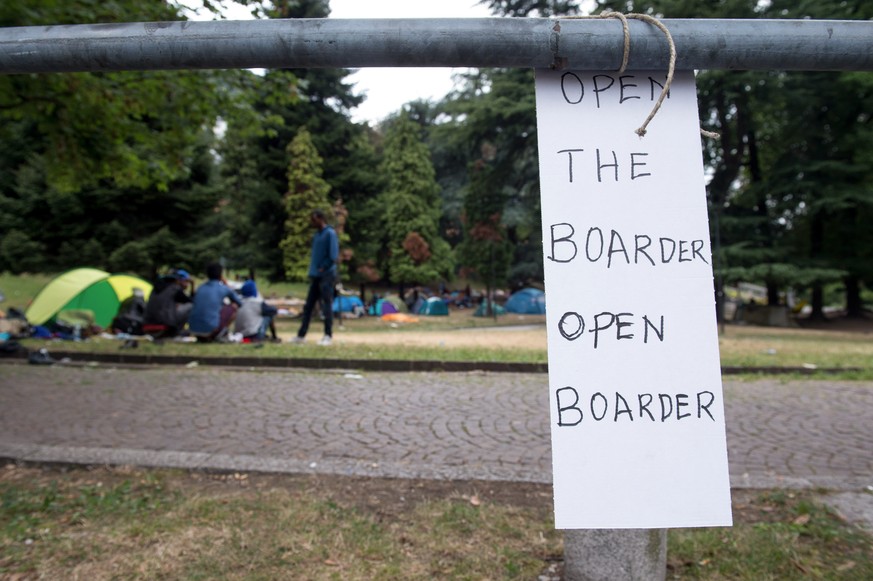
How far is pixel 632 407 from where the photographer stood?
1.35 m

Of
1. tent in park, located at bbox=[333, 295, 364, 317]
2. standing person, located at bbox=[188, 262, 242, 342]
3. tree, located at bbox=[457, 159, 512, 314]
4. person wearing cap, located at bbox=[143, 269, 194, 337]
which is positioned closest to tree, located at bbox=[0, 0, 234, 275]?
standing person, located at bbox=[188, 262, 242, 342]

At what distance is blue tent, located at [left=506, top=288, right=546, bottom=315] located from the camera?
28812 mm

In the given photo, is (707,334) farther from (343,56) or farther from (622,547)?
(343,56)

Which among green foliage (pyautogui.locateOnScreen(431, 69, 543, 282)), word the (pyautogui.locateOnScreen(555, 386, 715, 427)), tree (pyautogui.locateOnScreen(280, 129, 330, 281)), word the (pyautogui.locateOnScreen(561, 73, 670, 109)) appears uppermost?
green foliage (pyautogui.locateOnScreen(431, 69, 543, 282))

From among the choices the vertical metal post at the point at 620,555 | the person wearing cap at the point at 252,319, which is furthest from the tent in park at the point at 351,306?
the vertical metal post at the point at 620,555

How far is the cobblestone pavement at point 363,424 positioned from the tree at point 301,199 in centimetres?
1505

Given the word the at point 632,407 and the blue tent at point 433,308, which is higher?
the blue tent at point 433,308

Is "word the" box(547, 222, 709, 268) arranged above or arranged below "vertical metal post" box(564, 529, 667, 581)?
above

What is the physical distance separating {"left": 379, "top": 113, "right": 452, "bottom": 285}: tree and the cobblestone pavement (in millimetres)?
26123

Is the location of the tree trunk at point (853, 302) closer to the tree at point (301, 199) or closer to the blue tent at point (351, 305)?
the blue tent at point (351, 305)

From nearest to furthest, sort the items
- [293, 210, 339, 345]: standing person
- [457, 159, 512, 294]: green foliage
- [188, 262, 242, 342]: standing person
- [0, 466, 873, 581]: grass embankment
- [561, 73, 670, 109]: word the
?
[561, 73, 670, 109]: word the, [0, 466, 873, 581]: grass embankment, [293, 210, 339, 345]: standing person, [188, 262, 242, 342]: standing person, [457, 159, 512, 294]: green foliage

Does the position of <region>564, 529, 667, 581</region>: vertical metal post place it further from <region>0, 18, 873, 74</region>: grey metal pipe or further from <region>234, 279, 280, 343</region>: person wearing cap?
<region>234, 279, 280, 343</region>: person wearing cap

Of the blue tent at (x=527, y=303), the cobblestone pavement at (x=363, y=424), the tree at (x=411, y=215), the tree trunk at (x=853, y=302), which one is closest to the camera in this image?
the cobblestone pavement at (x=363, y=424)

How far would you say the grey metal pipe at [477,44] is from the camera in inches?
53.4
